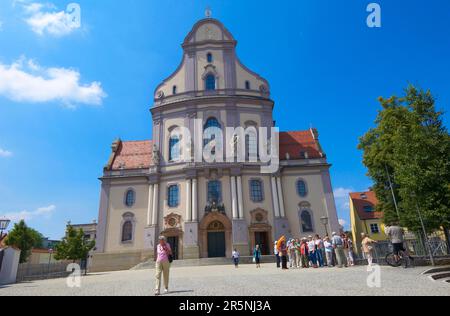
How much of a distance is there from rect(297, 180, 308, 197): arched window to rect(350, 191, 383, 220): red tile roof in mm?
14210

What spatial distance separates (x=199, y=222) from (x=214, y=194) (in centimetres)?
341

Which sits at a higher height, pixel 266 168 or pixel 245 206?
pixel 266 168

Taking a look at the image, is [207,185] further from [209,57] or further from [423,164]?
[423,164]

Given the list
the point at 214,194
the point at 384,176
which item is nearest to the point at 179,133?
the point at 214,194

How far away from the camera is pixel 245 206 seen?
103 ft

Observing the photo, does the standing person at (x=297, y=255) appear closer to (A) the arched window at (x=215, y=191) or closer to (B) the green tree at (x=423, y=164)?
(B) the green tree at (x=423, y=164)

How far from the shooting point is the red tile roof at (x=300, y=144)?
35.7 meters

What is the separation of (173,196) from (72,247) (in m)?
10.8

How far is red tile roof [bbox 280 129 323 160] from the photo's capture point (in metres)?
35.7

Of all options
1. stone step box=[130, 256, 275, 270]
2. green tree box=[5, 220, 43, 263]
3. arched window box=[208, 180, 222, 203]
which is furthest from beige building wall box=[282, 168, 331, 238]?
green tree box=[5, 220, 43, 263]

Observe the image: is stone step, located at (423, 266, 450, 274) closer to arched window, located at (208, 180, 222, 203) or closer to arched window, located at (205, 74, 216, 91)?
arched window, located at (208, 180, 222, 203)

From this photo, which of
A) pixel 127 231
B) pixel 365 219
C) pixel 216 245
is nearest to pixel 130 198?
pixel 127 231
